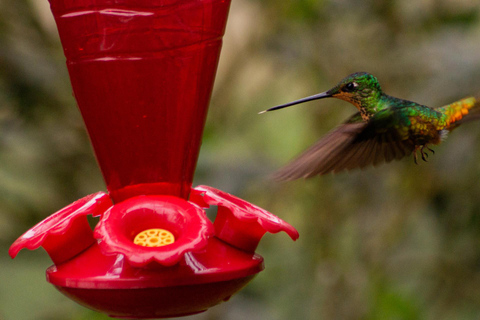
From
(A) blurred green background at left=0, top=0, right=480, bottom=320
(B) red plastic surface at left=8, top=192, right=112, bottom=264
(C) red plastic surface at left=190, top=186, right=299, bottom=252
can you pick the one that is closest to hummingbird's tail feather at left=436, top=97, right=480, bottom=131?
(A) blurred green background at left=0, top=0, right=480, bottom=320

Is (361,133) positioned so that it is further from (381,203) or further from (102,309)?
(381,203)

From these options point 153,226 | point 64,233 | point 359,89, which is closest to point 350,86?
point 359,89

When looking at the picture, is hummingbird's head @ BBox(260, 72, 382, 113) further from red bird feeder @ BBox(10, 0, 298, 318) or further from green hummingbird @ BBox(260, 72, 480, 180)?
red bird feeder @ BBox(10, 0, 298, 318)

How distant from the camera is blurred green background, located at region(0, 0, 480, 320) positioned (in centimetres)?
320

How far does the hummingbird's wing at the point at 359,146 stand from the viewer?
5.83 feet

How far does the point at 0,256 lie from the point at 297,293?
167 centimetres

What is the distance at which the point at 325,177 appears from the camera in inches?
141

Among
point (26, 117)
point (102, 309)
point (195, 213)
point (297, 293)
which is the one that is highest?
point (195, 213)

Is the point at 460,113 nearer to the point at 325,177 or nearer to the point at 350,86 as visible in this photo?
the point at 350,86

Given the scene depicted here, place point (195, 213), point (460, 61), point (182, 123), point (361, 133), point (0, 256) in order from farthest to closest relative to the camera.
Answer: point (0, 256), point (460, 61), point (361, 133), point (182, 123), point (195, 213)

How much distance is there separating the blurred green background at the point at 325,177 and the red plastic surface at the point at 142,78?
65.1 inches

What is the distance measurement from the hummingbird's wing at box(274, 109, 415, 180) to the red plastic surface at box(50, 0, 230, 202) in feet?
1.18

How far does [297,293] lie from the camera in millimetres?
3631

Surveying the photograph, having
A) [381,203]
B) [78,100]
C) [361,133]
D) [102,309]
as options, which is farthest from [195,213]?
[381,203]
